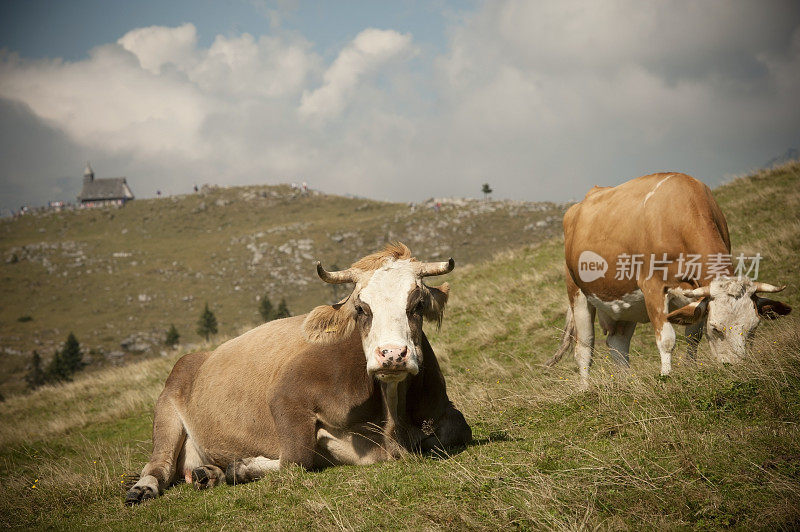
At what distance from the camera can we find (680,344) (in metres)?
9.52

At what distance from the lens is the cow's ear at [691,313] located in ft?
23.2

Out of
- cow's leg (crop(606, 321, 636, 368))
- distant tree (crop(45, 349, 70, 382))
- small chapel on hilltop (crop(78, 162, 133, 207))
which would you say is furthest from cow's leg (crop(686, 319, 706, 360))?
small chapel on hilltop (crop(78, 162, 133, 207))

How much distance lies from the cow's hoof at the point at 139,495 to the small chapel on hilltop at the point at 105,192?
186 meters

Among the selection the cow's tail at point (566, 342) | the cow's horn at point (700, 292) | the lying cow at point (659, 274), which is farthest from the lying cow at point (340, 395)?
the cow's tail at point (566, 342)

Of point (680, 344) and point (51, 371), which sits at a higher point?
point (680, 344)

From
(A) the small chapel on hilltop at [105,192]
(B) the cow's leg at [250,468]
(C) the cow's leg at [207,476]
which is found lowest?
(C) the cow's leg at [207,476]

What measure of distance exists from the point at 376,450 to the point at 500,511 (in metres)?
2.65

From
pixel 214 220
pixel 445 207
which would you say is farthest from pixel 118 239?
pixel 445 207

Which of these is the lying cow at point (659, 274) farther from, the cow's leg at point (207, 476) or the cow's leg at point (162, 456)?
the cow's leg at point (162, 456)

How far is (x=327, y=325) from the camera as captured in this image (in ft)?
21.5

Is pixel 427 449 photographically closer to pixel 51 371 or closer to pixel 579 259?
pixel 579 259

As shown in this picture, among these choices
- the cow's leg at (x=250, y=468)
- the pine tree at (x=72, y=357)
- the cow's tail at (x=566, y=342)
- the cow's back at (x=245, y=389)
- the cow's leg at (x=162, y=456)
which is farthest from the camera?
the pine tree at (x=72, y=357)

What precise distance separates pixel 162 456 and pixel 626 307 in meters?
7.21

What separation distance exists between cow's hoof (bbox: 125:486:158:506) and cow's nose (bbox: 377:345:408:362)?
3.75 meters
